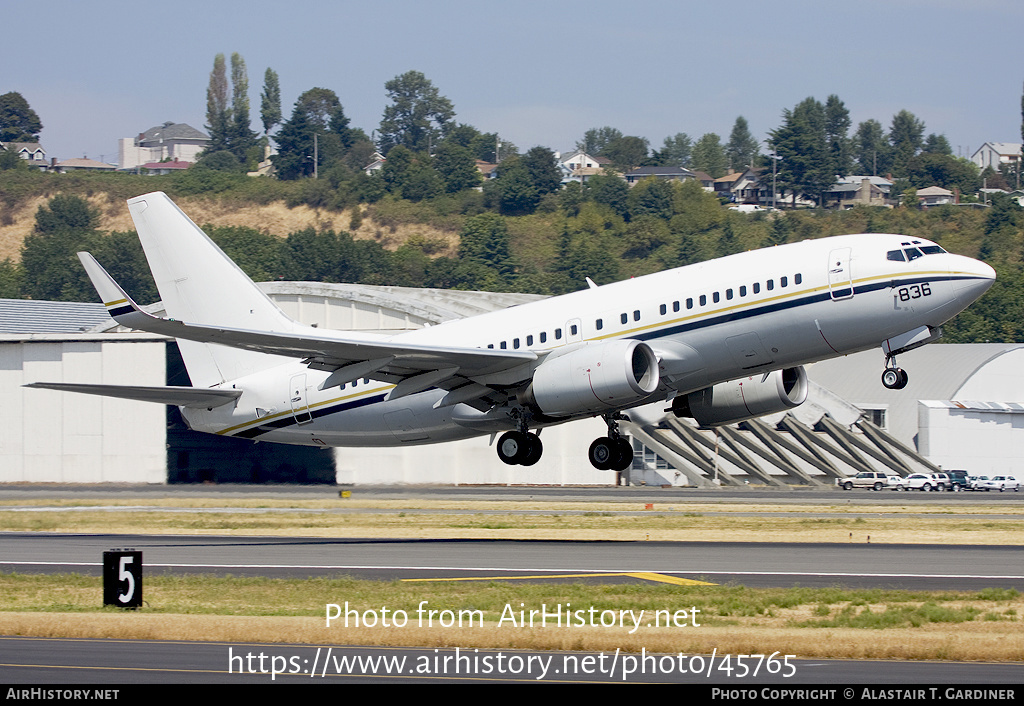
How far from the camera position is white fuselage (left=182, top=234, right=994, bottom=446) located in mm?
32688

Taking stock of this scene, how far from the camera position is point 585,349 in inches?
1368

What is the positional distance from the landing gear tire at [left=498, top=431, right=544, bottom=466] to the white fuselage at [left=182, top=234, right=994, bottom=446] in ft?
1.72

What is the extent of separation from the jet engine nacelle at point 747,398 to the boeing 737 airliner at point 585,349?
44mm

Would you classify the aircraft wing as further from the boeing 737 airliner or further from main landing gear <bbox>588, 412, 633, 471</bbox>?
main landing gear <bbox>588, 412, 633, 471</bbox>

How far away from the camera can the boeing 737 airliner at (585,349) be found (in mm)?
32844

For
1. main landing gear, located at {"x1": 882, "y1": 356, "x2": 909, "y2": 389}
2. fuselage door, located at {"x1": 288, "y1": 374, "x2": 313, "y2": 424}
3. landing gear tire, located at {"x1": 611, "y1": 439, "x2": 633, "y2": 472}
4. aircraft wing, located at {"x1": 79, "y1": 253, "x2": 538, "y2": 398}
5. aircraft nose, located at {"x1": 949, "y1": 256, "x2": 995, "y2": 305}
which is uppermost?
aircraft nose, located at {"x1": 949, "y1": 256, "x2": 995, "y2": 305}

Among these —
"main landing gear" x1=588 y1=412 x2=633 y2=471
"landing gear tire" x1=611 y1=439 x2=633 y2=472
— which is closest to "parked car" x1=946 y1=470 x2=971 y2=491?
"landing gear tire" x1=611 y1=439 x2=633 y2=472

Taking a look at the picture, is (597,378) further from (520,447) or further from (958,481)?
(958,481)

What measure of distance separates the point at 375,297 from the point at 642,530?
41285 millimetres

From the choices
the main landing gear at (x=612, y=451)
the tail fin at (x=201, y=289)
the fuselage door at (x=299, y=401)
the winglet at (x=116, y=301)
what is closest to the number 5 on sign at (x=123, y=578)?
the winglet at (x=116, y=301)

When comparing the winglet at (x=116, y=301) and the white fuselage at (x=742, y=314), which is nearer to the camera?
the winglet at (x=116, y=301)

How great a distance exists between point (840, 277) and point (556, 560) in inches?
425

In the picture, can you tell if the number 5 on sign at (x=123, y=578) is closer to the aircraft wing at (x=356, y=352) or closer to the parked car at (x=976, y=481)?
the aircraft wing at (x=356, y=352)

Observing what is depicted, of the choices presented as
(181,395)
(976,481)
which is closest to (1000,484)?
(976,481)
